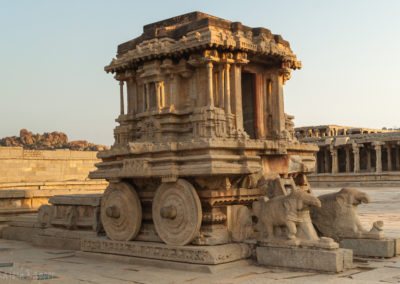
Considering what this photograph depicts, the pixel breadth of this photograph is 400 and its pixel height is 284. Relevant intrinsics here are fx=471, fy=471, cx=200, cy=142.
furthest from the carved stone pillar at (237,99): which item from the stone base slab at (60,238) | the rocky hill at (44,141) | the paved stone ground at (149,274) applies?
the rocky hill at (44,141)

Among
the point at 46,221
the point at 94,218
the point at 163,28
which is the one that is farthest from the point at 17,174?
the point at 163,28

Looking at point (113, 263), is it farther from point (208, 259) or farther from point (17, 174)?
point (17, 174)

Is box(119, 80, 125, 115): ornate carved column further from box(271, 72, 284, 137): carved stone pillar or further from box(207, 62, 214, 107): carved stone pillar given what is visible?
box(271, 72, 284, 137): carved stone pillar

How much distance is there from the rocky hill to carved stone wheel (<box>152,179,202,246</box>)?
5788 centimetres

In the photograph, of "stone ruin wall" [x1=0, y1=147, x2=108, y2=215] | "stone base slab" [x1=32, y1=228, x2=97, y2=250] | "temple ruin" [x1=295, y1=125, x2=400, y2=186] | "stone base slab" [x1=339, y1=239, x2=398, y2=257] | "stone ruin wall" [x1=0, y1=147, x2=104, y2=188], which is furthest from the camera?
"temple ruin" [x1=295, y1=125, x2=400, y2=186]

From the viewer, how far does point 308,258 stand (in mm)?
7066

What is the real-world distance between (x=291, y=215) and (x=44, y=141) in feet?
211

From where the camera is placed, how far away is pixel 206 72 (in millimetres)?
9156

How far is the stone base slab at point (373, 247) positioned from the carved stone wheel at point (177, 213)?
2845mm

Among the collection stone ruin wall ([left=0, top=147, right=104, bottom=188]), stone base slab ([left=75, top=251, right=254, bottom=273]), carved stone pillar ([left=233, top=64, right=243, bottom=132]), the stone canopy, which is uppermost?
the stone canopy

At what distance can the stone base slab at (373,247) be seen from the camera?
8023mm

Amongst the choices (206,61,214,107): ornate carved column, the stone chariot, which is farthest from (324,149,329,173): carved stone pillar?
(206,61,214,107): ornate carved column

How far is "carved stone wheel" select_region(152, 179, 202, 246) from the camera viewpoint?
310 inches

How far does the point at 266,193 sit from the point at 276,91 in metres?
2.74
